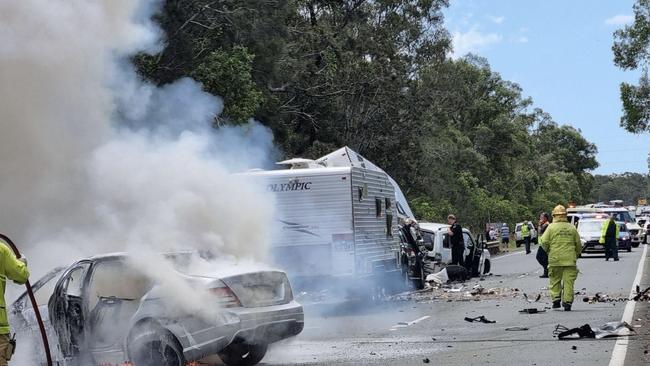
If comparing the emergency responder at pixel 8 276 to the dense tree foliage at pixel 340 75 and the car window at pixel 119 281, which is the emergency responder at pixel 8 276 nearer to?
the car window at pixel 119 281

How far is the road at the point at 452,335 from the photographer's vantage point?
968cm

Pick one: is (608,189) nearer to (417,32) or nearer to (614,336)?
(417,32)

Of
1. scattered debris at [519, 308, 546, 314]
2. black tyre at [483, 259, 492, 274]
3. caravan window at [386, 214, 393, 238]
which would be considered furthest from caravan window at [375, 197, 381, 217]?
black tyre at [483, 259, 492, 274]

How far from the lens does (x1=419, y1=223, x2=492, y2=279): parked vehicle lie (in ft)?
80.9

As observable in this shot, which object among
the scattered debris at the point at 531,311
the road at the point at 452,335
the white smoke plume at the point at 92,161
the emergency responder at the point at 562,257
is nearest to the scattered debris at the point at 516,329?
the road at the point at 452,335

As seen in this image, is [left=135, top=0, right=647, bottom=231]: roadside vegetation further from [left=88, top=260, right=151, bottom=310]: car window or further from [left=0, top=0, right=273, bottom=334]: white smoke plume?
[left=88, top=260, right=151, bottom=310]: car window

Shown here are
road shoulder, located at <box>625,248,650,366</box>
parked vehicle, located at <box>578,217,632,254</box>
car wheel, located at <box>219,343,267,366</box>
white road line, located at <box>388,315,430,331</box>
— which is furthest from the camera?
parked vehicle, located at <box>578,217,632,254</box>

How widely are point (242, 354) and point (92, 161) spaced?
3.47 metres

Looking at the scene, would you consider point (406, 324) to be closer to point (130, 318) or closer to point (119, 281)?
point (119, 281)

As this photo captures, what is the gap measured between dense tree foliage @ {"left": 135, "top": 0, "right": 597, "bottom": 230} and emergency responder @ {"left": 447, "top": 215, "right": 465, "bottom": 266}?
6300 millimetres

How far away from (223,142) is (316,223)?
Answer: 2279mm

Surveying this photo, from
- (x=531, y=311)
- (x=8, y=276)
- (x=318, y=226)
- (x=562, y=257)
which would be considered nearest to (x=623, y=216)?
(x=562, y=257)

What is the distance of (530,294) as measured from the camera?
→ 60.0 feet

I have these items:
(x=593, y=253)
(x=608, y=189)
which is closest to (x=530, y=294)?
(x=593, y=253)
